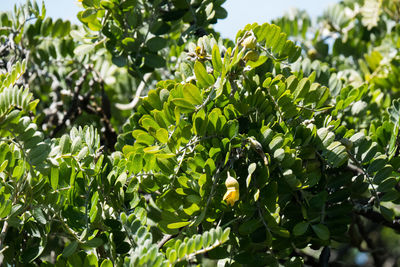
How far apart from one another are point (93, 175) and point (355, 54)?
1.43 meters

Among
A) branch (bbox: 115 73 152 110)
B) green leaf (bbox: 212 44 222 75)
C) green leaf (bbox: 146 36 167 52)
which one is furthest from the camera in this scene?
branch (bbox: 115 73 152 110)

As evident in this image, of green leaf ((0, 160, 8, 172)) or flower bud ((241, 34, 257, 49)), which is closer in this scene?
green leaf ((0, 160, 8, 172))

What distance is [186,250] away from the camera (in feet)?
Result: 3.07

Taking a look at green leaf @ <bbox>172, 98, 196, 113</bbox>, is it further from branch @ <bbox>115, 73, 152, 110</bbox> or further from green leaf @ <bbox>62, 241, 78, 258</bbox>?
branch @ <bbox>115, 73, 152, 110</bbox>

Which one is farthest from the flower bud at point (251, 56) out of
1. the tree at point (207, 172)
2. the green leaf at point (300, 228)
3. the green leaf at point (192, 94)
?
the green leaf at point (300, 228)

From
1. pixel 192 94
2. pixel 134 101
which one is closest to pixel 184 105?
pixel 192 94

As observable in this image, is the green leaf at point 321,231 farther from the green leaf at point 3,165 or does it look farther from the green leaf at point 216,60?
the green leaf at point 3,165

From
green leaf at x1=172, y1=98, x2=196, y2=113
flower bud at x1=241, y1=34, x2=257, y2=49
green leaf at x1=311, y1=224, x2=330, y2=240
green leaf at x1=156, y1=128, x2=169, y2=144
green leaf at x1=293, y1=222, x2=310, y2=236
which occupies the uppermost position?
flower bud at x1=241, y1=34, x2=257, y2=49

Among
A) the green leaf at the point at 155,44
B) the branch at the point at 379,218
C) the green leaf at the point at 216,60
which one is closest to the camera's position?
the green leaf at the point at 216,60

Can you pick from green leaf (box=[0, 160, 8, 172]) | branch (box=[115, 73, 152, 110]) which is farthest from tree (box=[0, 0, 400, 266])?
branch (box=[115, 73, 152, 110])

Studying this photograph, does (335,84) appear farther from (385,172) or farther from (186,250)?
(186,250)

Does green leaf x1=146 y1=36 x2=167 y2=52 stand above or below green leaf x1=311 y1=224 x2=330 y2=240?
above

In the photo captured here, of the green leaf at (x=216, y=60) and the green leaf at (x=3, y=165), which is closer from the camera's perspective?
the green leaf at (x=3, y=165)

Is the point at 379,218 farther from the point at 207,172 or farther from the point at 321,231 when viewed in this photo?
the point at 207,172
